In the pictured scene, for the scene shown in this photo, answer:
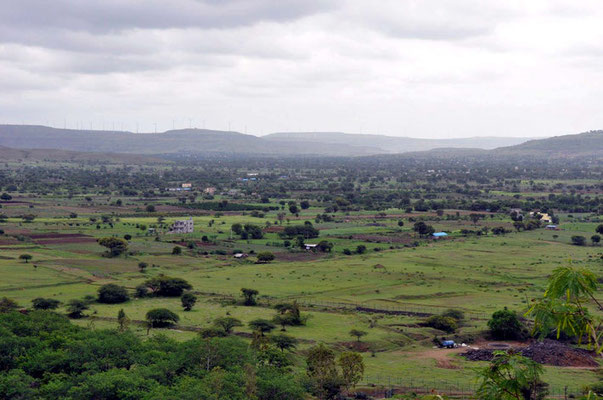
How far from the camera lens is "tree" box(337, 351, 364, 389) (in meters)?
35.8

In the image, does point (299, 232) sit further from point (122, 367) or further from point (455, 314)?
point (122, 367)

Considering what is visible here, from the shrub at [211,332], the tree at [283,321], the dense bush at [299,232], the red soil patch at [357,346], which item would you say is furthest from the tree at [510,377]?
the dense bush at [299,232]

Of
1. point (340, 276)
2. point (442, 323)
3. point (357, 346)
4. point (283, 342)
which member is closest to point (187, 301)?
point (283, 342)

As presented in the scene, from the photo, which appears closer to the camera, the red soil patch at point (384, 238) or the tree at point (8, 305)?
the tree at point (8, 305)

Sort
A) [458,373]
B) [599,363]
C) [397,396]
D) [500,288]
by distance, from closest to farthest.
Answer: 1. [397,396]
2. [458,373]
3. [599,363]
4. [500,288]

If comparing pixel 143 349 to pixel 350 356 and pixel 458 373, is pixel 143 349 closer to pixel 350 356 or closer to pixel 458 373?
pixel 350 356

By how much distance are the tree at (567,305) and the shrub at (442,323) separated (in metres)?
40.5

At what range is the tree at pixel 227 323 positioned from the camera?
4703 centimetres

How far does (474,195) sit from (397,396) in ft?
471

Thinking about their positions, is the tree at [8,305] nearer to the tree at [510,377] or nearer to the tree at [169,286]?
the tree at [169,286]

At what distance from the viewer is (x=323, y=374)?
35.5 metres

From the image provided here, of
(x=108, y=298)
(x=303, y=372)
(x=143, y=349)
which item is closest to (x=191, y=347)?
(x=143, y=349)

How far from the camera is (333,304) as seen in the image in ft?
193

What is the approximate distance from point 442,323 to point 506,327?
16.1 feet
